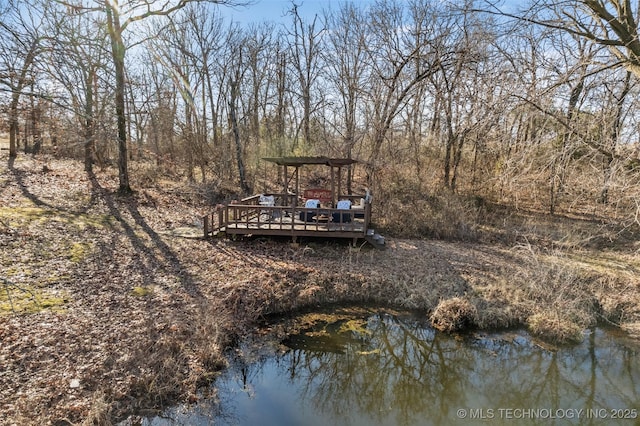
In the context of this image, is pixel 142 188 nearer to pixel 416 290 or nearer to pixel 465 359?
pixel 416 290

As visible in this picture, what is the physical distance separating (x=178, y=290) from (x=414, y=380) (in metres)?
5.49

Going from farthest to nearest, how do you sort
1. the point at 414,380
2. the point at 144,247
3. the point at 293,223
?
1. the point at 293,223
2. the point at 144,247
3. the point at 414,380

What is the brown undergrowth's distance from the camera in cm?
538

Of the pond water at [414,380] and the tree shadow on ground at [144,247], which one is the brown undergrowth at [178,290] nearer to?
the tree shadow on ground at [144,247]

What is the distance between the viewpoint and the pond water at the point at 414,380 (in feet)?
19.0

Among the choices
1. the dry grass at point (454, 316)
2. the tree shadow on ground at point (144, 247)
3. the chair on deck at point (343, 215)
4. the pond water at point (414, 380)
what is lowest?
the pond water at point (414, 380)

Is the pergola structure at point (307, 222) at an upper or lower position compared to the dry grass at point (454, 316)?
upper


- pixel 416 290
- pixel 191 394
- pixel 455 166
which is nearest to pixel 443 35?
pixel 455 166

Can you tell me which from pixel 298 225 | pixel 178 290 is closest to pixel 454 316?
pixel 298 225

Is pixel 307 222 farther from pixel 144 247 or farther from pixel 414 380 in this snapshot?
pixel 414 380

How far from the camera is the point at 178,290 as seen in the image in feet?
27.1

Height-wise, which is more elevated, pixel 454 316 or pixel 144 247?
pixel 144 247

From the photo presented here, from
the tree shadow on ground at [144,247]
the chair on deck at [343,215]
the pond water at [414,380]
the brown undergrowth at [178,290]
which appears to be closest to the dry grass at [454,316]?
the brown undergrowth at [178,290]

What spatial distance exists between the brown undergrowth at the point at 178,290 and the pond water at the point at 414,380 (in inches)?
20.2
